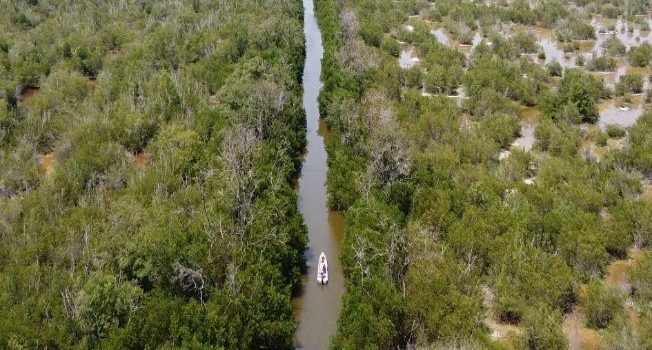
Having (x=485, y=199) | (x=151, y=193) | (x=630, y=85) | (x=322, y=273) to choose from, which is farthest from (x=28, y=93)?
(x=630, y=85)

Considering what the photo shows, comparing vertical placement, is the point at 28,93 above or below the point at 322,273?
above

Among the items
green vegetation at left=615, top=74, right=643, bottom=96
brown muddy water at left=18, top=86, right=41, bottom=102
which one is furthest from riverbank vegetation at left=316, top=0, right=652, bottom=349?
brown muddy water at left=18, top=86, right=41, bottom=102

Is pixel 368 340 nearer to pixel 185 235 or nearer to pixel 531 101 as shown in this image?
pixel 185 235

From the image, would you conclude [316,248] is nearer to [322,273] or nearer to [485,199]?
[322,273]

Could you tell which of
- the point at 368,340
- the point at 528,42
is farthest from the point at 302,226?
the point at 528,42

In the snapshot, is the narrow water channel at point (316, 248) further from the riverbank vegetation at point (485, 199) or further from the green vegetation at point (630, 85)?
the green vegetation at point (630, 85)

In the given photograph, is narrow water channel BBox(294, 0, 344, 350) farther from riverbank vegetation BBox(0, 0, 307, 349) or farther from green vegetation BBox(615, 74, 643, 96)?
green vegetation BBox(615, 74, 643, 96)
